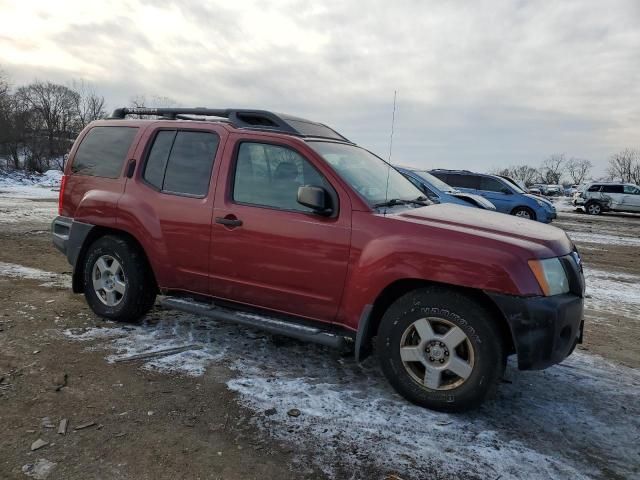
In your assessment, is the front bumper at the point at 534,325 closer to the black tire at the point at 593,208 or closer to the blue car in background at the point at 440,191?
the blue car in background at the point at 440,191

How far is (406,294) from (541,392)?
4.56 ft

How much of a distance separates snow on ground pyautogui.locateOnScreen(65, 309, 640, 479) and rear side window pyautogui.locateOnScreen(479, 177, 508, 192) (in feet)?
43.5

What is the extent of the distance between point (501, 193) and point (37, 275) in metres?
14.6

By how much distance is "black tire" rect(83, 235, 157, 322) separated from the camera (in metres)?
4.49

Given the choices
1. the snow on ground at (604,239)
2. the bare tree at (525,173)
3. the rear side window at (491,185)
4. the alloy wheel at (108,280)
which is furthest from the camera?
the bare tree at (525,173)

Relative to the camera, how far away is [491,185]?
669 inches

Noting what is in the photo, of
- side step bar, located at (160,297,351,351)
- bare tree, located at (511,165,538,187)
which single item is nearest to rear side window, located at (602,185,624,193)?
side step bar, located at (160,297,351,351)

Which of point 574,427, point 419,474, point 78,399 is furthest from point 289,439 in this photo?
point 574,427

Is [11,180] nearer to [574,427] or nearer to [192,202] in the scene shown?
[192,202]

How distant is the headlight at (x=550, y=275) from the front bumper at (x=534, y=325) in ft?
0.23

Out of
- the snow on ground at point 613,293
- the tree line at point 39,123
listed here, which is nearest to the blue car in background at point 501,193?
the snow on ground at point 613,293

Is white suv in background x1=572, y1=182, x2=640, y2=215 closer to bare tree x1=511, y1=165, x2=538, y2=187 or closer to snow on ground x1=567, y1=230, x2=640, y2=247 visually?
snow on ground x1=567, y1=230, x2=640, y2=247

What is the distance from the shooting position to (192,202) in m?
4.13

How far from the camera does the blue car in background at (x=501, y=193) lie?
641 inches
